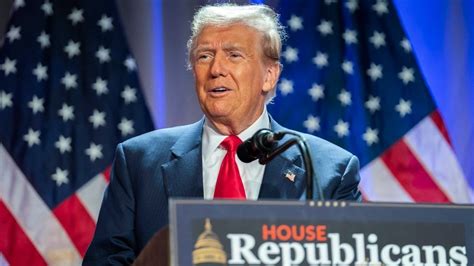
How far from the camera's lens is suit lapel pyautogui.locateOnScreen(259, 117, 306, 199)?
279 cm

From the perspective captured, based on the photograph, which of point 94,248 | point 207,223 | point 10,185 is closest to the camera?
point 207,223

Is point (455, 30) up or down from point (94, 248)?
up

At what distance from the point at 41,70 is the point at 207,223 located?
2305 millimetres

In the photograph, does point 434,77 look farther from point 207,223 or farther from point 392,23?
point 207,223

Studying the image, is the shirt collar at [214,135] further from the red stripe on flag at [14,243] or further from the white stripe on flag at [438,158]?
the white stripe on flag at [438,158]

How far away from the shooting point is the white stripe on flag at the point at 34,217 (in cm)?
373

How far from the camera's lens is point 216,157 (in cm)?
289

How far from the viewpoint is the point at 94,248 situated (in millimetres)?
2695

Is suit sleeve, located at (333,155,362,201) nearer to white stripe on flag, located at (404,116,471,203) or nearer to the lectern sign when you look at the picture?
the lectern sign

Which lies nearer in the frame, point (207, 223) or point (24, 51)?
point (207, 223)

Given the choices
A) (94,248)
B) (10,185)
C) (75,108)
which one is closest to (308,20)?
(75,108)

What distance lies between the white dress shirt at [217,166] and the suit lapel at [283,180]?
0.11 ft

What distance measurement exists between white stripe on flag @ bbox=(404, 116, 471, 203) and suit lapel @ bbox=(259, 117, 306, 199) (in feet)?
4.52

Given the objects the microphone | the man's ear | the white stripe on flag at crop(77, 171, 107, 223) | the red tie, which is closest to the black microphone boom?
the microphone
